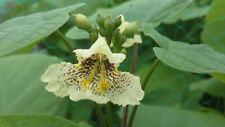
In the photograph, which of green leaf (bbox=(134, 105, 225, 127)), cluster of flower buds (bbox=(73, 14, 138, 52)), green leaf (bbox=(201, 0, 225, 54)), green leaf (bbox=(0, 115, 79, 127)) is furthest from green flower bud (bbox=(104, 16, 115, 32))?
green leaf (bbox=(201, 0, 225, 54))

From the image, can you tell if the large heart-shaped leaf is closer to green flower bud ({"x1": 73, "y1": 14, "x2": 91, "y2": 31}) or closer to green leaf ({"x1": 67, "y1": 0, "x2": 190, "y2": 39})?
green leaf ({"x1": 67, "y1": 0, "x2": 190, "y2": 39})

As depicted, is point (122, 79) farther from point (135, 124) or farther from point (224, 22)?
point (224, 22)

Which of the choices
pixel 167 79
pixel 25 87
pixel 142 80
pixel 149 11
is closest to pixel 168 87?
pixel 167 79

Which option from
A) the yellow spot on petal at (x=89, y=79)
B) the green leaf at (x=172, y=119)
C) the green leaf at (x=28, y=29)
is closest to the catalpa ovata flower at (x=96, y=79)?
the yellow spot on petal at (x=89, y=79)

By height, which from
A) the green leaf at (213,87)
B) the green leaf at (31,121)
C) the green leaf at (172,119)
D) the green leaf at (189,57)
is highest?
the green leaf at (189,57)

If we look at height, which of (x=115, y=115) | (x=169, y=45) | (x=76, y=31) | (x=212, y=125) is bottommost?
(x=115, y=115)

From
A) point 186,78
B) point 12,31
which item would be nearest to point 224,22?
point 186,78

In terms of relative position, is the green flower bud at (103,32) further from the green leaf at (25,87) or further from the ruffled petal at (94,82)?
the green leaf at (25,87)
